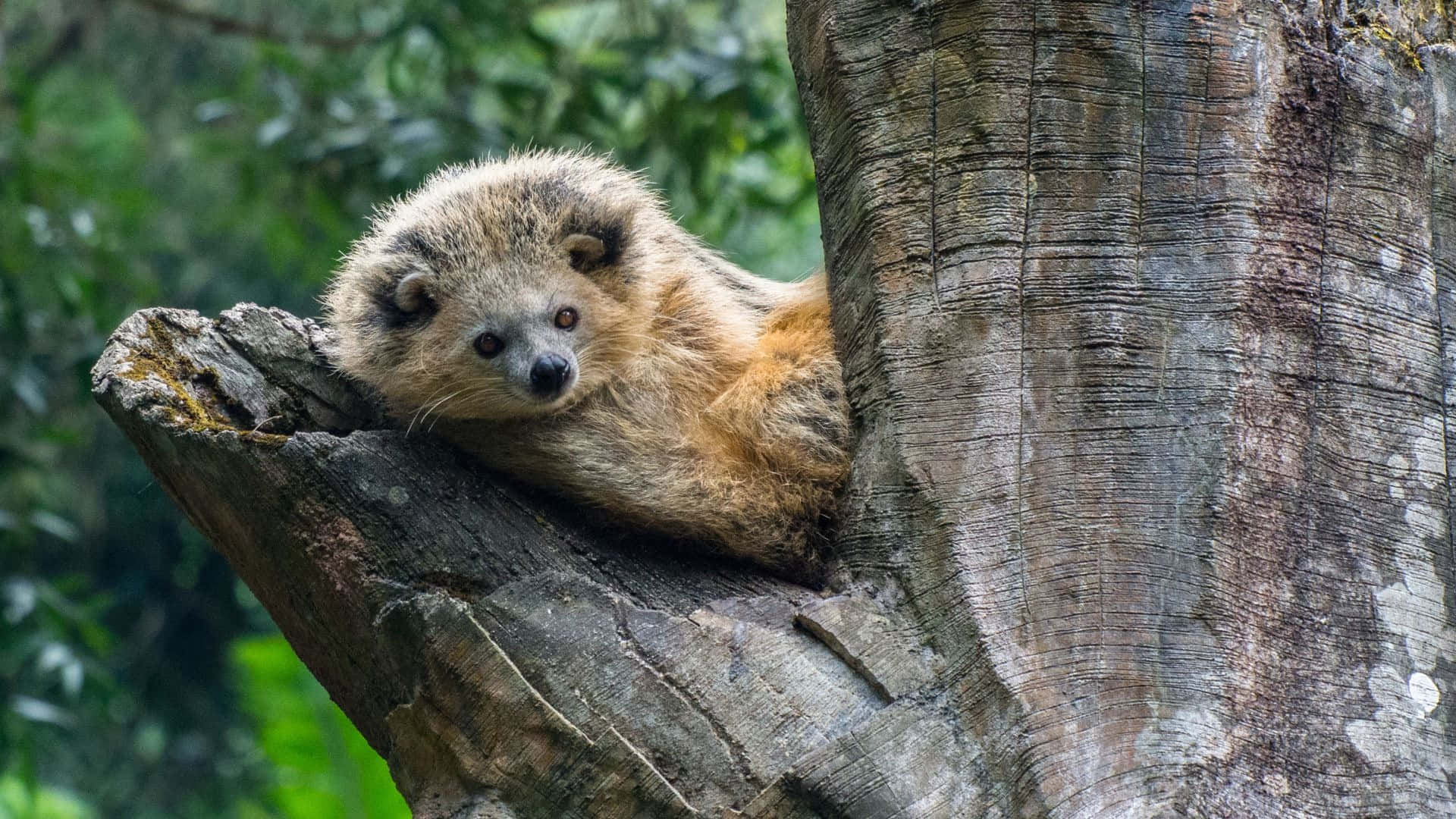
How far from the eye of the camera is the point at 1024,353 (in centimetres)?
286

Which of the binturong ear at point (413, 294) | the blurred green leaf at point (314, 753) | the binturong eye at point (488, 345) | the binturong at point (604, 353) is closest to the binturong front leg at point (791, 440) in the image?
the binturong at point (604, 353)

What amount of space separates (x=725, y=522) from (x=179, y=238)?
8727mm

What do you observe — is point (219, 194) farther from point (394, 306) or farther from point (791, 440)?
point (791, 440)

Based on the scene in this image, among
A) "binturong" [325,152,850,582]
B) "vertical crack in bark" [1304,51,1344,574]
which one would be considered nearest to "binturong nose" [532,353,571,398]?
"binturong" [325,152,850,582]

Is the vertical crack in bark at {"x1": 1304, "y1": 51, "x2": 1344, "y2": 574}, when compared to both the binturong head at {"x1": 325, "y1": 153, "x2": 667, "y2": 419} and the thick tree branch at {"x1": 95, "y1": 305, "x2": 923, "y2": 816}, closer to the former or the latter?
the thick tree branch at {"x1": 95, "y1": 305, "x2": 923, "y2": 816}

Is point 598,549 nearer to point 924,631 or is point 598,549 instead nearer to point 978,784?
point 924,631

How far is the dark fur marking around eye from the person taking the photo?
4344 mm

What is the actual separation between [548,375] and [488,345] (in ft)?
1.33

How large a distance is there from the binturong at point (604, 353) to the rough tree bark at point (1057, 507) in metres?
0.28

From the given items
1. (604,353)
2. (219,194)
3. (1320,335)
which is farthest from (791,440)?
(219,194)

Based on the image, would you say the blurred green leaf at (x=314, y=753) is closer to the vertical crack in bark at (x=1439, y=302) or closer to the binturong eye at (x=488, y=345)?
the binturong eye at (x=488, y=345)

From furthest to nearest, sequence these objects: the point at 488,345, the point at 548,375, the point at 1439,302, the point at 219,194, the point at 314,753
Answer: the point at 219,194 < the point at 314,753 < the point at 488,345 < the point at 548,375 < the point at 1439,302

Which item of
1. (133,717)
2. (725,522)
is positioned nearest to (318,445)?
(725,522)

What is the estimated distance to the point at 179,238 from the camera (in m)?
10.5
